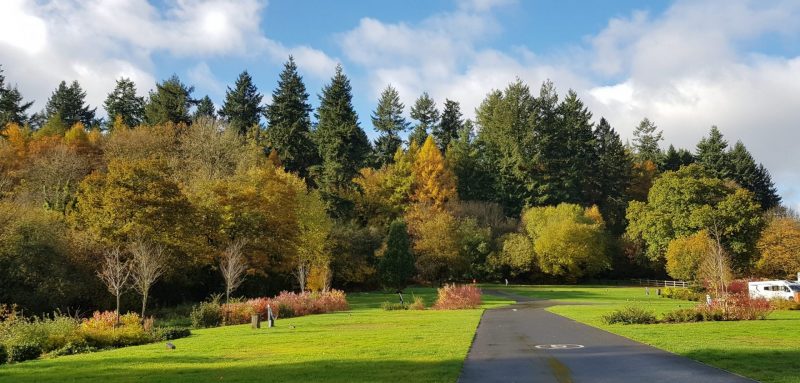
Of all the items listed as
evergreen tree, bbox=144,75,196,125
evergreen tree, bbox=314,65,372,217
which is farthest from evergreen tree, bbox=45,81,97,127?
evergreen tree, bbox=314,65,372,217

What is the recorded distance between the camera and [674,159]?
97188 millimetres

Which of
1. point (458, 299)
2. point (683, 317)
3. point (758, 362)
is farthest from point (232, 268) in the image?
point (758, 362)

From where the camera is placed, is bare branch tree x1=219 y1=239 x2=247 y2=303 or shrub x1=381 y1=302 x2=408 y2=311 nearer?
bare branch tree x1=219 y1=239 x2=247 y2=303

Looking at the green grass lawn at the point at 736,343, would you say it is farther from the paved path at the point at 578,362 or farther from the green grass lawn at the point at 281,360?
the green grass lawn at the point at 281,360

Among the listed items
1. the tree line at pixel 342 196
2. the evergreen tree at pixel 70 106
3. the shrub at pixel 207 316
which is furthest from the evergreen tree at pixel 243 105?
the shrub at pixel 207 316

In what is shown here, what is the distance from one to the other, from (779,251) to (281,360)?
64.1 meters

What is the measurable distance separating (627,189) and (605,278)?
16.8 m

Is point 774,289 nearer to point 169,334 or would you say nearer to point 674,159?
point 169,334

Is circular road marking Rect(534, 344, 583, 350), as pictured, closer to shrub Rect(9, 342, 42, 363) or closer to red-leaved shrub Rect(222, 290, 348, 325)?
shrub Rect(9, 342, 42, 363)

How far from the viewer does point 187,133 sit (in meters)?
63.3

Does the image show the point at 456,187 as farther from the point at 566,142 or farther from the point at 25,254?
the point at 25,254

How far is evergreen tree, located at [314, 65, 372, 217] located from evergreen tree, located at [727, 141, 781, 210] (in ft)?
196

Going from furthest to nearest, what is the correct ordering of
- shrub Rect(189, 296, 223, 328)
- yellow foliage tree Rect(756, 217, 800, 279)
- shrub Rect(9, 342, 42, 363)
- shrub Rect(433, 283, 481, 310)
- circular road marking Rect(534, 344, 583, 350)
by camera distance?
1. yellow foliage tree Rect(756, 217, 800, 279)
2. shrub Rect(433, 283, 481, 310)
3. shrub Rect(189, 296, 223, 328)
4. shrub Rect(9, 342, 42, 363)
5. circular road marking Rect(534, 344, 583, 350)

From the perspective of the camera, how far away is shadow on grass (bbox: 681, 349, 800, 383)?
10929 mm
